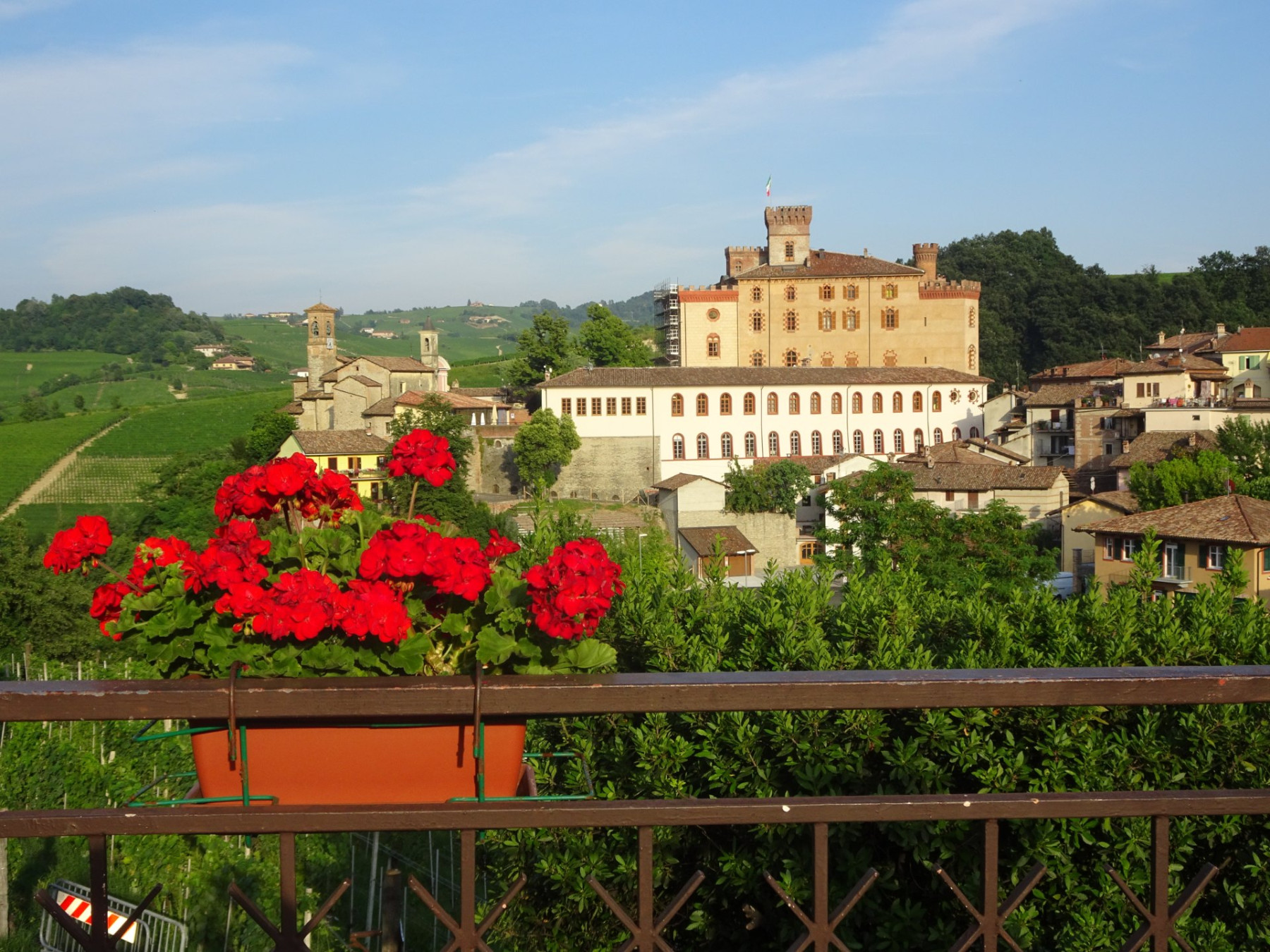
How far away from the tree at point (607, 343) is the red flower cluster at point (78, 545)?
66.6 metres

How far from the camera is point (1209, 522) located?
32.8m

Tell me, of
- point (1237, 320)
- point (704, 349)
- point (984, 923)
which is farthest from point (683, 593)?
point (1237, 320)

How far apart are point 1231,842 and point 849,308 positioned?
64.3 metres

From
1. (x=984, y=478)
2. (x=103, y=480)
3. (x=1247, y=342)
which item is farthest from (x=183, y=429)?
(x=1247, y=342)

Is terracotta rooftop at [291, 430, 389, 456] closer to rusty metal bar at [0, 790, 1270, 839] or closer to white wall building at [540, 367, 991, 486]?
white wall building at [540, 367, 991, 486]

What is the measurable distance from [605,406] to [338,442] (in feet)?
40.3

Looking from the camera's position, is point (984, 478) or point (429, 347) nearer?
point (984, 478)

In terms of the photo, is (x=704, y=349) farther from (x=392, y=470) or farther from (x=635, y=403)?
(x=392, y=470)

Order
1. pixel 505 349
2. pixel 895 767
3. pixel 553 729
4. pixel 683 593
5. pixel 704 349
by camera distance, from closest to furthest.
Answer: pixel 895 767 < pixel 553 729 < pixel 683 593 < pixel 704 349 < pixel 505 349

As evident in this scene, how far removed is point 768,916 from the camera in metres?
7.38

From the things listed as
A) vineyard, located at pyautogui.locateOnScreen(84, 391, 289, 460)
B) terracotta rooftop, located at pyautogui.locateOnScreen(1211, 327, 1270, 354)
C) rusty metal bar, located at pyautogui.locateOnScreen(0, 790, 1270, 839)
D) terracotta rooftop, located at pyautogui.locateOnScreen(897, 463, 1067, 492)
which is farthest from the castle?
rusty metal bar, located at pyautogui.locateOnScreen(0, 790, 1270, 839)

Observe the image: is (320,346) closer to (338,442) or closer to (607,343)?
(607,343)

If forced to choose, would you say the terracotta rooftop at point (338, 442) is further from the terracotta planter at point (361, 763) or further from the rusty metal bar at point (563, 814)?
the rusty metal bar at point (563, 814)

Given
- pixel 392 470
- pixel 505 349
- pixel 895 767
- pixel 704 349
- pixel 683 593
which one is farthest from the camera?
pixel 505 349
